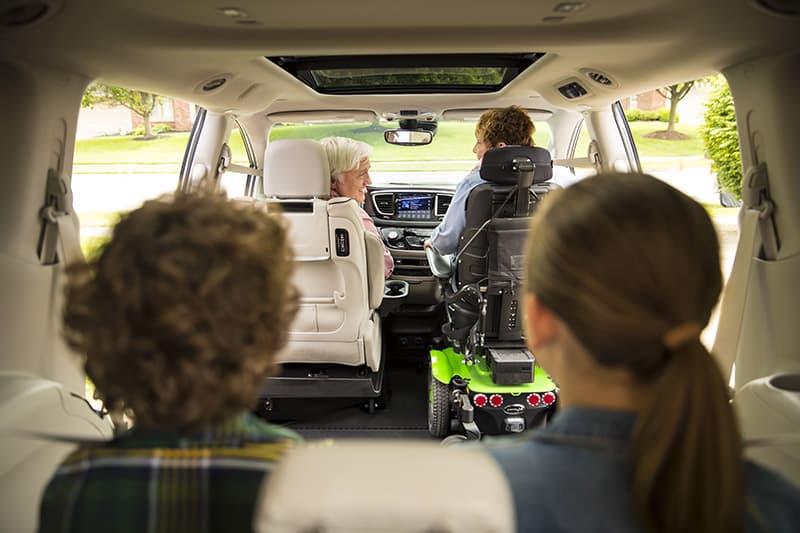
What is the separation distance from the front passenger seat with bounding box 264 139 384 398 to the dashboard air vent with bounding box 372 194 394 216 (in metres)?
1.74

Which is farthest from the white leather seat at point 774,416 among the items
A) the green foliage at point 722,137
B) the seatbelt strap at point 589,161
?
the green foliage at point 722,137

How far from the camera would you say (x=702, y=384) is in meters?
0.80

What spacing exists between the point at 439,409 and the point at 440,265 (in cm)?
94

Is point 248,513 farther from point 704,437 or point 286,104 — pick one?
point 286,104

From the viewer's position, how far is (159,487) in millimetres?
804

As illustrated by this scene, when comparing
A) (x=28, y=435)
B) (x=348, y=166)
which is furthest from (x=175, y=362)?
(x=348, y=166)

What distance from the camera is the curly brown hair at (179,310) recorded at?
764mm

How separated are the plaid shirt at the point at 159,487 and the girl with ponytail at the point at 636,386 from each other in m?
0.40

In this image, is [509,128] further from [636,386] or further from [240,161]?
[636,386]

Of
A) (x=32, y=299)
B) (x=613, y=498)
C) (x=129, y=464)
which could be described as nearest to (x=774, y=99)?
(x=613, y=498)

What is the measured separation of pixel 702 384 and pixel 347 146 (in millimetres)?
2941

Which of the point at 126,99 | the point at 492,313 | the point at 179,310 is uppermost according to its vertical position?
the point at 126,99

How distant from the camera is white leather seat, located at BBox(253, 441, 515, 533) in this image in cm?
73

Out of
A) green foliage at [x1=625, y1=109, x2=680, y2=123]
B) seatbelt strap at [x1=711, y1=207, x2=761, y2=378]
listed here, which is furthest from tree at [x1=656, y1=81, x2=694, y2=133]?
seatbelt strap at [x1=711, y1=207, x2=761, y2=378]
